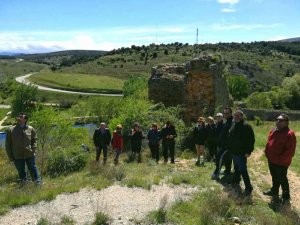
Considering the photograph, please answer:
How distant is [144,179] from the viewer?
1053 centimetres

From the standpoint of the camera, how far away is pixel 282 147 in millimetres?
9359

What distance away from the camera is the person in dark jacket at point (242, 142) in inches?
385

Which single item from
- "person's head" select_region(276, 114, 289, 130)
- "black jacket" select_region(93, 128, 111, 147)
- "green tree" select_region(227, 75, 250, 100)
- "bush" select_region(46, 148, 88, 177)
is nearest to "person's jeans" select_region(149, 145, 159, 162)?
"black jacket" select_region(93, 128, 111, 147)

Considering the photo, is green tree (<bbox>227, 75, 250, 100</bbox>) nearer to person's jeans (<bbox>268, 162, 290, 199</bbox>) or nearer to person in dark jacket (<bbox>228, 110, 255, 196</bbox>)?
person in dark jacket (<bbox>228, 110, 255, 196</bbox>)

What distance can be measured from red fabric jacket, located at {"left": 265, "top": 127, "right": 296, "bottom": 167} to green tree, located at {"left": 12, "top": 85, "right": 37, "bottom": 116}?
7055cm

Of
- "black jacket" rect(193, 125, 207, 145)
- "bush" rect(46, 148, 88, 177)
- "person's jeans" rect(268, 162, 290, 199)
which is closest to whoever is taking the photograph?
"person's jeans" rect(268, 162, 290, 199)

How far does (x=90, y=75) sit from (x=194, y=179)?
126 metres

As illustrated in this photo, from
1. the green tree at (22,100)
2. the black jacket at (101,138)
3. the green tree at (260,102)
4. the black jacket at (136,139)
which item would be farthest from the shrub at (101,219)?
the green tree at (22,100)

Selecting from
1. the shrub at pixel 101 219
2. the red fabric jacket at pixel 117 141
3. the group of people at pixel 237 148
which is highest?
the group of people at pixel 237 148

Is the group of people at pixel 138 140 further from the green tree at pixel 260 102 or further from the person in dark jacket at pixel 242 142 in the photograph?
the green tree at pixel 260 102

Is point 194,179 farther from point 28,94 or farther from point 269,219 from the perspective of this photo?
point 28,94

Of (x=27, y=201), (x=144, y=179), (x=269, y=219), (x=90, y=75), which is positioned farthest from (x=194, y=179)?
(x=90, y=75)

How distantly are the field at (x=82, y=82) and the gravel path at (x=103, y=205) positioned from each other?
328ft

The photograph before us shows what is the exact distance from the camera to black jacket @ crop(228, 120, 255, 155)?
9797 mm
